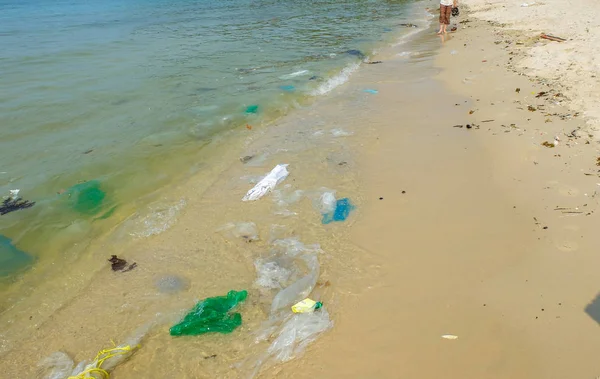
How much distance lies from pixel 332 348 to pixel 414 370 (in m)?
0.65

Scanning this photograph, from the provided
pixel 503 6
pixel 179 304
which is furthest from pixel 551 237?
pixel 503 6

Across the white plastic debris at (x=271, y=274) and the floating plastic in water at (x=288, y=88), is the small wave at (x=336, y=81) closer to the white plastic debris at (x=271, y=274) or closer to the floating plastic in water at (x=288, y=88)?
the floating plastic in water at (x=288, y=88)

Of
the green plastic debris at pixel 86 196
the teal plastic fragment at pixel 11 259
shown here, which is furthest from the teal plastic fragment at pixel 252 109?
the teal plastic fragment at pixel 11 259

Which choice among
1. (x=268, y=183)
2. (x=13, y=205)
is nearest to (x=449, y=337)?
(x=268, y=183)

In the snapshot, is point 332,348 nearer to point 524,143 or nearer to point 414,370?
point 414,370

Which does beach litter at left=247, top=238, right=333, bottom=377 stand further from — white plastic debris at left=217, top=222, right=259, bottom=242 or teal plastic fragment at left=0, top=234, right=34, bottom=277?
teal plastic fragment at left=0, top=234, right=34, bottom=277

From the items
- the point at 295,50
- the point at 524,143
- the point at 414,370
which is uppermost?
the point at 295,50

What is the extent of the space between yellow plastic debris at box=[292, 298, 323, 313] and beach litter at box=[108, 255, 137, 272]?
2051 mm

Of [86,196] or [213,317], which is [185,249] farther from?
[86,196]

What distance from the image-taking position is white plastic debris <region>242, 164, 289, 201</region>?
5711mm

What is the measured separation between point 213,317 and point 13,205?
421 centimetres

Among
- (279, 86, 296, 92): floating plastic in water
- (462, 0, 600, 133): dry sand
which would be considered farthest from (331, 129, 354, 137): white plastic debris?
(462, 0, 600, 133): dry sand

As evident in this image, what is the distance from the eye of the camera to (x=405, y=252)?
4348 millimetres

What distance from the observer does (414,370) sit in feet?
10.3
